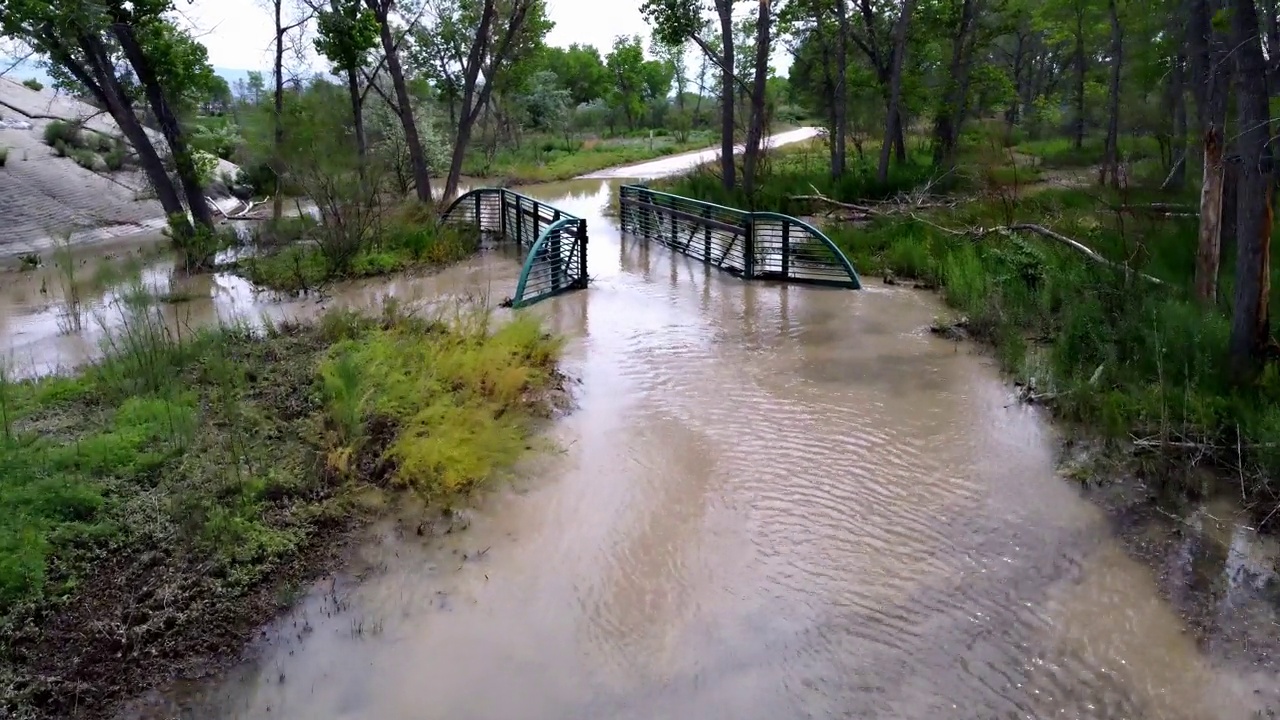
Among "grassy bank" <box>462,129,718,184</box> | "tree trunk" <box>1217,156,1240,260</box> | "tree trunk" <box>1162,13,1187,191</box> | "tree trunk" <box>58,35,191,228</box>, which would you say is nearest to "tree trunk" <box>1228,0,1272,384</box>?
"tree trunk" <box>1217,156,1240,260</box>

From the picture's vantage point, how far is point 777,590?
18.0ft

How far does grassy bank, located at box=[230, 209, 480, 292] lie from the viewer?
14.7 meters

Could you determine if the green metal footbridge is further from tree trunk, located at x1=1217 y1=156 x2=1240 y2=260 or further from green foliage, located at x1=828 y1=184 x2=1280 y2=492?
tree trunk, located at x1=1217 y1=156 x2=1240 y2=260

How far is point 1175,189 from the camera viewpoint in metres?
12.9

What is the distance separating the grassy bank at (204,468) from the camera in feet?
15.9

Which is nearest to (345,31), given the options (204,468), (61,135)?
(61,135)

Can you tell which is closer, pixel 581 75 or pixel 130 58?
pixel 130 58

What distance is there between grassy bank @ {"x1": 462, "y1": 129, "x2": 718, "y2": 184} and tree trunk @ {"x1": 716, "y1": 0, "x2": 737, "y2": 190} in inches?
605

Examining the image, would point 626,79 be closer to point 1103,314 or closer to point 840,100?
point 840,100

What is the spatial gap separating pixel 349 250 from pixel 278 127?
255 inches

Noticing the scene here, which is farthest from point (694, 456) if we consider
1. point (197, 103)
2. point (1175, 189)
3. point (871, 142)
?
point (871, 142)

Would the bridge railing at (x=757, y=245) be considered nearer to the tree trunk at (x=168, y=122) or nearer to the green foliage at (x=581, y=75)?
the tree trunk at (x=168, y=122)

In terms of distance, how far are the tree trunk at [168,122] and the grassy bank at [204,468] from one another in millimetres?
9439

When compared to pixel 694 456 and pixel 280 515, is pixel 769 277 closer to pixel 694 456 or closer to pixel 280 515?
pixel 694 456
